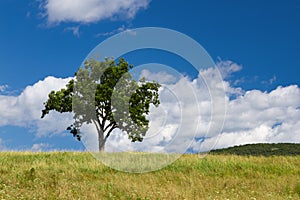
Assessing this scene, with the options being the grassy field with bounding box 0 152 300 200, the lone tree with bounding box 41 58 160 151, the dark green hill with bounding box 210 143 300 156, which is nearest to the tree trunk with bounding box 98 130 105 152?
the lone tree with bounding box 41 58 160 151

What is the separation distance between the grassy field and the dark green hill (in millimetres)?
11594

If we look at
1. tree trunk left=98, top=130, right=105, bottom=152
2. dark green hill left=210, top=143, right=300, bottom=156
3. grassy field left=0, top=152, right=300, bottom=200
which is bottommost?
grassy field left=0, top=152, right=300, bottom=200

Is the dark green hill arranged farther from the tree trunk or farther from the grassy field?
the grassy field

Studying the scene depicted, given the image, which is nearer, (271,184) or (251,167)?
(271,184)

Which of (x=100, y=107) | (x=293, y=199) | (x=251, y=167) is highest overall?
(x=100, y=107)

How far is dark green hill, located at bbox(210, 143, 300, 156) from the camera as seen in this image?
37.3 metres

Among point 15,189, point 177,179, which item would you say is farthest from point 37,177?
A: point 177,179

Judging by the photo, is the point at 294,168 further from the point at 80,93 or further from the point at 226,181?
the point at 80,93

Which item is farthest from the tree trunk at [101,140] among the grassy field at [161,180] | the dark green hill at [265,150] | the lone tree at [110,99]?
the grassy field at [161,180]

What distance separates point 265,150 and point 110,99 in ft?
52.9

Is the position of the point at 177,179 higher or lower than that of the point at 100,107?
lower

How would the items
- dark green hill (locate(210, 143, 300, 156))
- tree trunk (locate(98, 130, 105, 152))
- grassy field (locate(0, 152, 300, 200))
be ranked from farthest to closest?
tree trunk (locate(98, 130, 105, 152)) < dark green hill (locate(210, 143, 300, 156)) < grassy field (locate(0, 152, 300, 200))

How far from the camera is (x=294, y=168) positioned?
22.9 meters

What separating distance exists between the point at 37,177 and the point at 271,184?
11178 millimetres
